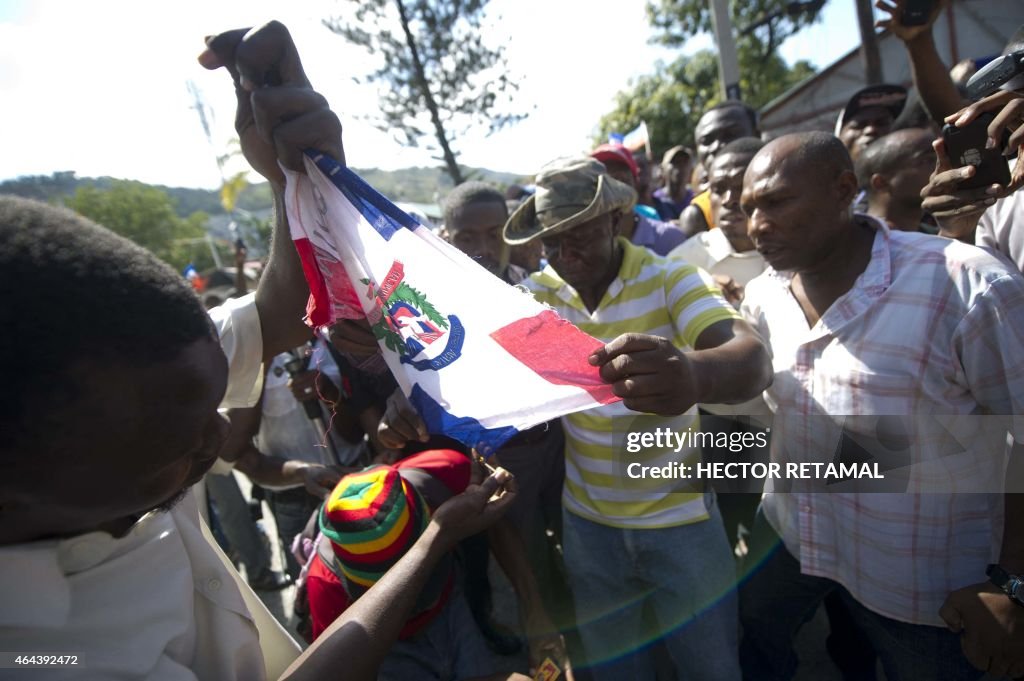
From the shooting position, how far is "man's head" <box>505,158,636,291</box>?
2.05 metres

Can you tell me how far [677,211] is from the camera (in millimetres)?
5812

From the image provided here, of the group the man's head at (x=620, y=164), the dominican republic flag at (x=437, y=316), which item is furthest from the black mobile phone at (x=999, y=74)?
the man's head at (x=620, y=164)

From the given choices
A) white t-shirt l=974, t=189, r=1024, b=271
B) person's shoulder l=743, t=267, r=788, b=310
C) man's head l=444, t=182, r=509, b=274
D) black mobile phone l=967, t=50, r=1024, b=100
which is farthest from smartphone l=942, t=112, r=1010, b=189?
man's head l=444, t=182, r=509, b=274

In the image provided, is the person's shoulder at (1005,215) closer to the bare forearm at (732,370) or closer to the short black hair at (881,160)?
the short black hair at (881,160)

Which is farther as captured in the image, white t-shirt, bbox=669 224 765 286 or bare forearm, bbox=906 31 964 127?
white t-shirt, bbox=669 224 765 286

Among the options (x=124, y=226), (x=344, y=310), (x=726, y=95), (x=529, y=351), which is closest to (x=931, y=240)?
(x=529, y=351)

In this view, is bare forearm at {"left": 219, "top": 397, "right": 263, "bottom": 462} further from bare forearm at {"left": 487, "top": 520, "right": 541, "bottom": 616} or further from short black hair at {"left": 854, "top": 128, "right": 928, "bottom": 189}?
short black hair at {"left": 854, "top": 128, "right": 928, "bottom": 189}

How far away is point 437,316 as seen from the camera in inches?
57.0

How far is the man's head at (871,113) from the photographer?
399 centimetres

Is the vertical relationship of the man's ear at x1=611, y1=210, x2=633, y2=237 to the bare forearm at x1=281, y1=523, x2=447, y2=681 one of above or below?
above

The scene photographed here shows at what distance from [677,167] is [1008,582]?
16.0ft

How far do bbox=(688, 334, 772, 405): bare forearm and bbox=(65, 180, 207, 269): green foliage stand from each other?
152ft

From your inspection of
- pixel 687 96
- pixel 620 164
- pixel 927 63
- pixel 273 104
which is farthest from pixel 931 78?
pixel 687 96

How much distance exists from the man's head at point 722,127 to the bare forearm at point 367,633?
414cm
